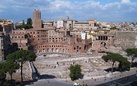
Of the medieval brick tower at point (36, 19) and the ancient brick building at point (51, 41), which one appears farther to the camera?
the medieval brick tower at point (36, 19)

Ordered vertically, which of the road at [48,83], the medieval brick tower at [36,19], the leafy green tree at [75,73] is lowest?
the road at [48,83]

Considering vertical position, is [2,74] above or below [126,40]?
above

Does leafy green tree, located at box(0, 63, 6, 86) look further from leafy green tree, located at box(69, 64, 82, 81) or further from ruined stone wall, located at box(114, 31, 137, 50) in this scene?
ruined stone wall, located at box(114, 31, 137, 50)

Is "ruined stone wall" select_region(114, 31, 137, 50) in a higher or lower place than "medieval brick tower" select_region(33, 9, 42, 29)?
lower

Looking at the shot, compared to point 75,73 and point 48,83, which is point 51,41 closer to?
point 75,73

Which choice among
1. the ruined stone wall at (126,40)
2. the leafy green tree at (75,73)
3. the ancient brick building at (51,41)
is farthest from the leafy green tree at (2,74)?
the ruined stone wall at (126,40)

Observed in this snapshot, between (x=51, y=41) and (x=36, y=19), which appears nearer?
(x=51, y=41)

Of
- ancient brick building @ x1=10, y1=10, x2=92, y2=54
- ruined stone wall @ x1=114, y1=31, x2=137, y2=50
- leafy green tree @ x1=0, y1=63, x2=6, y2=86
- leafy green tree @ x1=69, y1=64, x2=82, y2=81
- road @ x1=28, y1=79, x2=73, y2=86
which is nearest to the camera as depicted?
leafy green tree @ x1=0, y1=63, x2=6, y2=86

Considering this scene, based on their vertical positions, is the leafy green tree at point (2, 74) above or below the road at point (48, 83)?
above

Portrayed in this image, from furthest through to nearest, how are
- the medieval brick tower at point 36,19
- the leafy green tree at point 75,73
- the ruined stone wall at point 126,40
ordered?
the medieval brick tower at point 36,19 → the ruined stone wall at point 126,40 → the leafy green tree at point 75,73

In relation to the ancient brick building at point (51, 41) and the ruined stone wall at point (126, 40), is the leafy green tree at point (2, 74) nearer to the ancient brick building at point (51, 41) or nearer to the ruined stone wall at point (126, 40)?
the ancient brick building at point (51, 41)

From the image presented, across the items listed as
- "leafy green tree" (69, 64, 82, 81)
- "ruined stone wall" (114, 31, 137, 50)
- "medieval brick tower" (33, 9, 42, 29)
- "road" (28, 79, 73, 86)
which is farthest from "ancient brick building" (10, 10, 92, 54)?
"road" (28, 79, 73, 86)

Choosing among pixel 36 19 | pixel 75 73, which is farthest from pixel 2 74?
pixel 36 19

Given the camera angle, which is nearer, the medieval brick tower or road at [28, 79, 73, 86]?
road at [28, 79, 73, 86]
